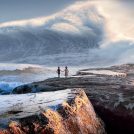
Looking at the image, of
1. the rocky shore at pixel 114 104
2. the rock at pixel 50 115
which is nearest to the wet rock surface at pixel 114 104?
the rocky shore at pixel 114 104

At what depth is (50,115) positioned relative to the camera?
7059mm

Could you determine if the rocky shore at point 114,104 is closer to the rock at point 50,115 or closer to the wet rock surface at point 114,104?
the wet rock surface at point 114,104

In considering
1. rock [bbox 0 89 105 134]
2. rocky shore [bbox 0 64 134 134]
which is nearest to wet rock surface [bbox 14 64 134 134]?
rocky shore [bbox 0 64 134 134]

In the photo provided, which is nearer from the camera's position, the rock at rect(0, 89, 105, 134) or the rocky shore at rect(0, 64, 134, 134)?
the rock at rect(0, 89, 105, 134)

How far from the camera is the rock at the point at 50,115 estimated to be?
6.68 metres

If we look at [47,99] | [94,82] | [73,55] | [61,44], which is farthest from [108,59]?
[47,99]

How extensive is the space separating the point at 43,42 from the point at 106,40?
14052 millimetres

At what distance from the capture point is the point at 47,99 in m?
8.17

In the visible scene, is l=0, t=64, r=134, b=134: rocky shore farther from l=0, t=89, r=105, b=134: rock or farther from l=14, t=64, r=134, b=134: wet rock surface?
l=0, t=89, r=105, b=134: rock

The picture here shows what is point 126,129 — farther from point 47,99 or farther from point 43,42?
point 43,42

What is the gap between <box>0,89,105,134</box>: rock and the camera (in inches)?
263

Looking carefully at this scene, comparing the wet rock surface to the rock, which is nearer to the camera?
the rock

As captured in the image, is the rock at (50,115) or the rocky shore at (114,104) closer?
the rock at (50,115)

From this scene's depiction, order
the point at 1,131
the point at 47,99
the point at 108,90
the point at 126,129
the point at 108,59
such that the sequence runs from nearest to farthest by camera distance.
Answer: the point at 1,131, the point at 47,99, the point at 126,129, the point at 108,90, the point at 108,59
